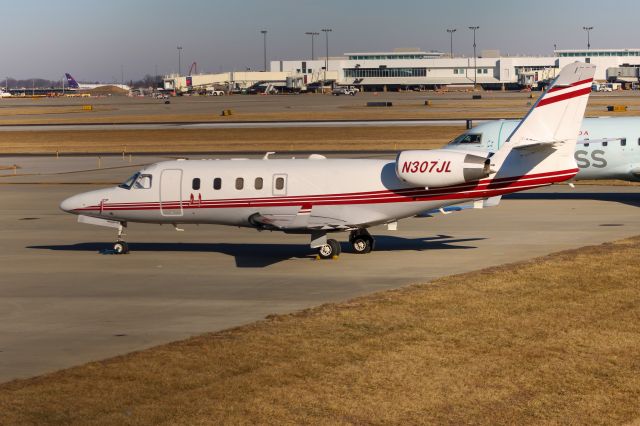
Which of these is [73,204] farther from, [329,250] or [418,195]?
[418,195]

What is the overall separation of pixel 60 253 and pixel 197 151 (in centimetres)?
4799

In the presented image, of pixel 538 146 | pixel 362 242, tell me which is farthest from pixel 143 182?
pixel 538 146

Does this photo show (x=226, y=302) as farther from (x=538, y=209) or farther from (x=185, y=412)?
(x=538, y=209)

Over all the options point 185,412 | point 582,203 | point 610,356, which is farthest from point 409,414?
point 582,203

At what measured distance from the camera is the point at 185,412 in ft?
55.0

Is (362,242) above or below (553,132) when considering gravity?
below

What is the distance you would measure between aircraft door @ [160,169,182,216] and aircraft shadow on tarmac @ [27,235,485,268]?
7.57ft

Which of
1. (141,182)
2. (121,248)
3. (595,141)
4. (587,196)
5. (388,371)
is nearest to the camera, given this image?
(388,371)

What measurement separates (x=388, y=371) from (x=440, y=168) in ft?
43.8

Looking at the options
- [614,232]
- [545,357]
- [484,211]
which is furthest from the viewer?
[484,211]

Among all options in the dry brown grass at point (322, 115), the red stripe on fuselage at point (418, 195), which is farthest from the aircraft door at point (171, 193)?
the dry brown grass at point (322, 115)

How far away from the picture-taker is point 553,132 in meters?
31.9

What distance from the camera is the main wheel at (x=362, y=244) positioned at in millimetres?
34250

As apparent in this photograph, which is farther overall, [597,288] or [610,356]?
[597,288]
